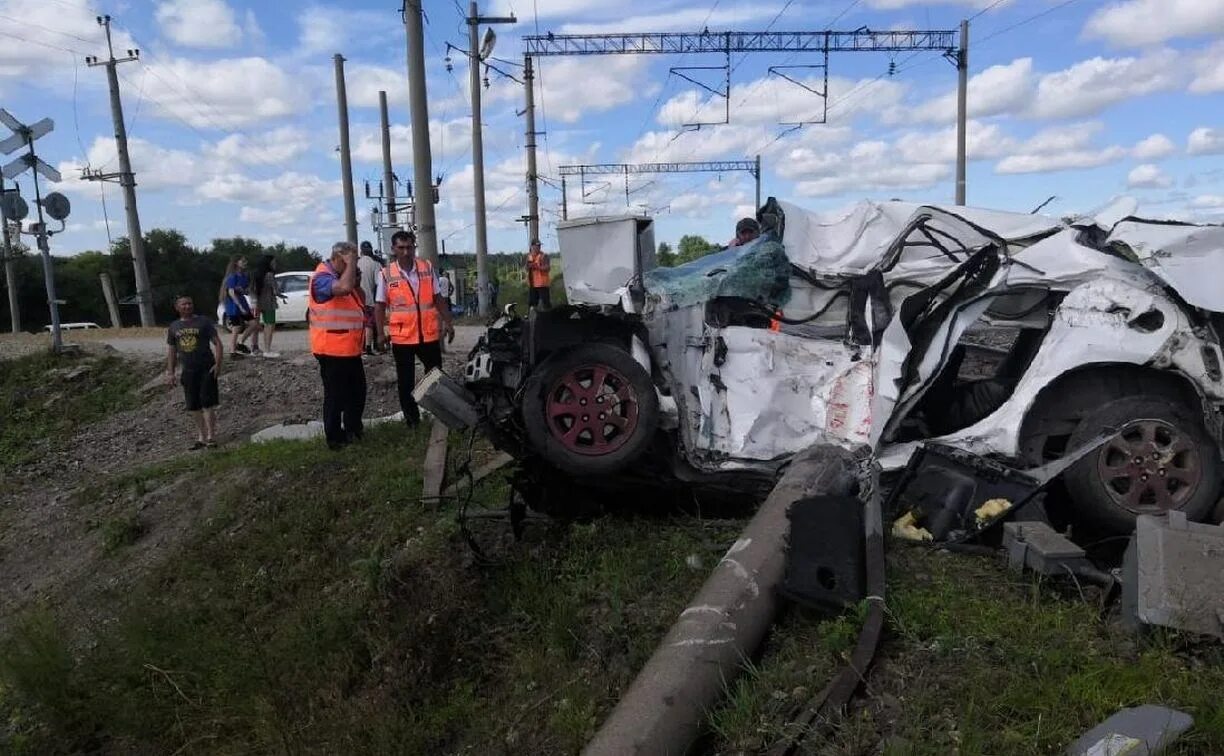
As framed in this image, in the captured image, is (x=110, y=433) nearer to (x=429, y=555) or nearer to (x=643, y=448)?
(x=429, y=555)

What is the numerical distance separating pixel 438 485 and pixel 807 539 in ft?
9.64

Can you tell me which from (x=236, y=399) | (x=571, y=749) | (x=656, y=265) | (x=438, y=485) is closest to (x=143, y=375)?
(x=236, y=399)

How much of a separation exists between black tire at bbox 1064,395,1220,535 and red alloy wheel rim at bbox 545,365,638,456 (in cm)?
204

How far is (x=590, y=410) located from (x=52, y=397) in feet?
35.0

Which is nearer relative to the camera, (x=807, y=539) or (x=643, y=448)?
(x=807, y=539)

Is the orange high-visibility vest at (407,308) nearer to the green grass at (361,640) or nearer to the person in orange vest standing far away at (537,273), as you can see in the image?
the green grass at (361,640)

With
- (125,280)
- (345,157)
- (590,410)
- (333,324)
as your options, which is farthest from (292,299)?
(125,280)

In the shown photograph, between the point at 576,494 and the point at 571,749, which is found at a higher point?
the point at 576,494

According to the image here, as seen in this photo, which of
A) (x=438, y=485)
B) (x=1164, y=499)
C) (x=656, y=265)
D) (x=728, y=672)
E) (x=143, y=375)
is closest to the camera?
(x=728, y=672)

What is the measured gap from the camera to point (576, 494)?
4.55 m

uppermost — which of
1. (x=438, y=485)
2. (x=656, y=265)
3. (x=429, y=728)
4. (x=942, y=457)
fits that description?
(x=656, y=265)

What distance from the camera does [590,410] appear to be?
414 centimetres

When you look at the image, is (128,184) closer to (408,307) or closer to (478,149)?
(478,149)

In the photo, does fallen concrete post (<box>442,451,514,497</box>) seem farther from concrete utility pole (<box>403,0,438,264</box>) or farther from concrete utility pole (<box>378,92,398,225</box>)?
concrete utility pole (<box>378,92,398,225</box>)
